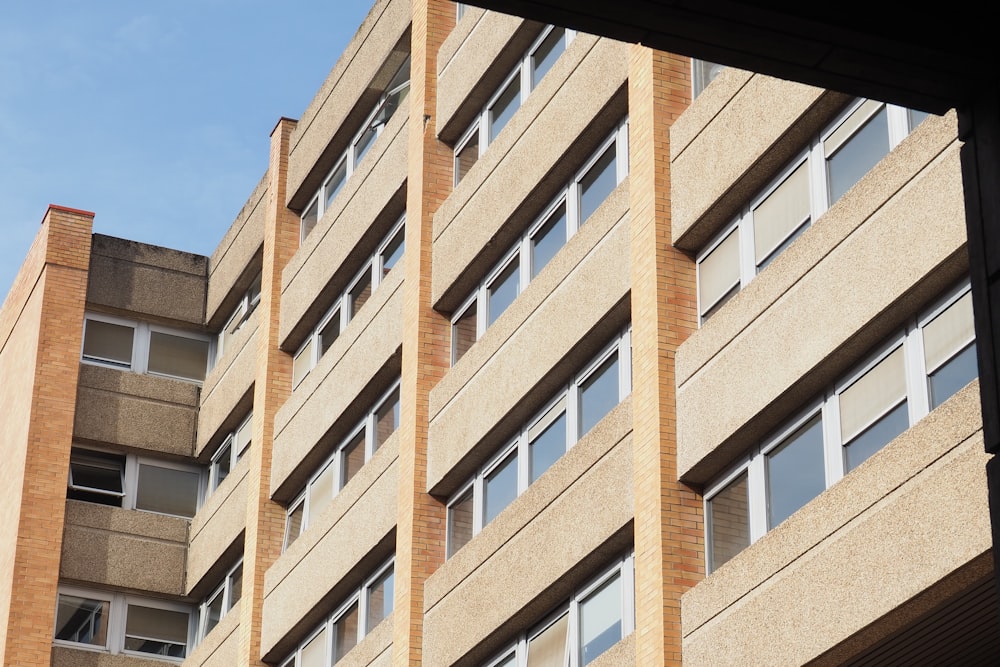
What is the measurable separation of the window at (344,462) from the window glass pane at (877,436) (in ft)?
41.4

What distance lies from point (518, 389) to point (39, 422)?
16.6m

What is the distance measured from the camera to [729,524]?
1920cm

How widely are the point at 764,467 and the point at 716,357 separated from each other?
138 centimetres

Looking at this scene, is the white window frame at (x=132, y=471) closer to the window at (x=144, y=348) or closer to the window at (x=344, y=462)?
the window at (x=144, y=348)

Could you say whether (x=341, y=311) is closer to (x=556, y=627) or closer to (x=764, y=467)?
(x=556, y=627)

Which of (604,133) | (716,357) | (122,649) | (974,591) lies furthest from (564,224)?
(122,649)

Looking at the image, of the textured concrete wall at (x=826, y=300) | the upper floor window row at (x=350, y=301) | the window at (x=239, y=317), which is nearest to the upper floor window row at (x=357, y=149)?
the upper floor window row at (x=350, y=301)

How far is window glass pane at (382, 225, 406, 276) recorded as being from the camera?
101 feet

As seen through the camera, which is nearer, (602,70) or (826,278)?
(826,278)

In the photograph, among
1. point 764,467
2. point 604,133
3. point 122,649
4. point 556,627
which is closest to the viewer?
point 764,467

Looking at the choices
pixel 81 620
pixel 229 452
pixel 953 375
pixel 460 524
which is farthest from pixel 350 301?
pixel 953 375

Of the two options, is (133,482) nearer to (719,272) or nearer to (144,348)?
(144,348)

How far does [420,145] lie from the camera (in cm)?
2892

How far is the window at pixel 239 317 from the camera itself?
125ft
